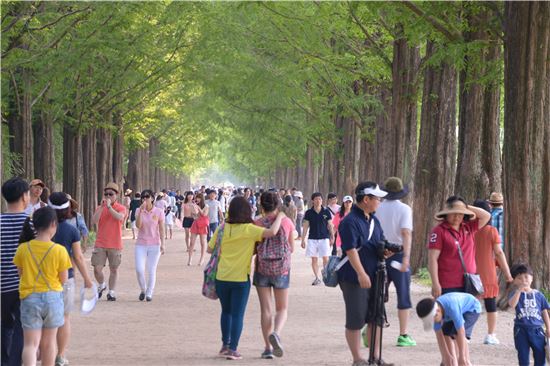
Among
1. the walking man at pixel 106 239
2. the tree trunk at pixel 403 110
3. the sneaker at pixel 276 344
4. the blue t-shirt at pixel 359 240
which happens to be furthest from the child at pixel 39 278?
the tree trunk at pixel 403 110

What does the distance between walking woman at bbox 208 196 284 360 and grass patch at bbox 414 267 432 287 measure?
9.58 meters

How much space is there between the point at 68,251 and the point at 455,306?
380 cm

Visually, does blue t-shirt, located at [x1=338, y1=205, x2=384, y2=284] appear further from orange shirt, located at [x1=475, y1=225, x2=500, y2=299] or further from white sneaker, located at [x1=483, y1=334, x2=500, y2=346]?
white sneaker, located at [x1=483, y1=334, x2=500, y2=346]

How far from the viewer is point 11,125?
28688 mm

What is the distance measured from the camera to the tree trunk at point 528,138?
15.3 metres

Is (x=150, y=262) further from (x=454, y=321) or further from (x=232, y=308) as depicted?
(x=454, y=321)

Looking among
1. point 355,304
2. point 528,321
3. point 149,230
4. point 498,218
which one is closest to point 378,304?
point 355,304

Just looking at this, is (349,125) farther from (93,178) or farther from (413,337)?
(413,337)

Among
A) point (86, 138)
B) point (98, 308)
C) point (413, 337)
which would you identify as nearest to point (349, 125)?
point (86, 138)

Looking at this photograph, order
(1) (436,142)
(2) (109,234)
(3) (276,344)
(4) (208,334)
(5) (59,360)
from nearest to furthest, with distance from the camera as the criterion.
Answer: (5) (59,360) → (3) (276,344) → (4) (208,334) → (2) (109,234) → (1) (436,142)

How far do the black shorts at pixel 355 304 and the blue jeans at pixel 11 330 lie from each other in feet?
9.65

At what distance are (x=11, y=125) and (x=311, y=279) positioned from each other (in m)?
10.2

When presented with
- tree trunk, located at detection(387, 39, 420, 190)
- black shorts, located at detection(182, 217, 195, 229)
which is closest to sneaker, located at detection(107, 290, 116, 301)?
tree trunk, located at detection(387, 39, 420, 190)

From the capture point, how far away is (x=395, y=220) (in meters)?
11.8
